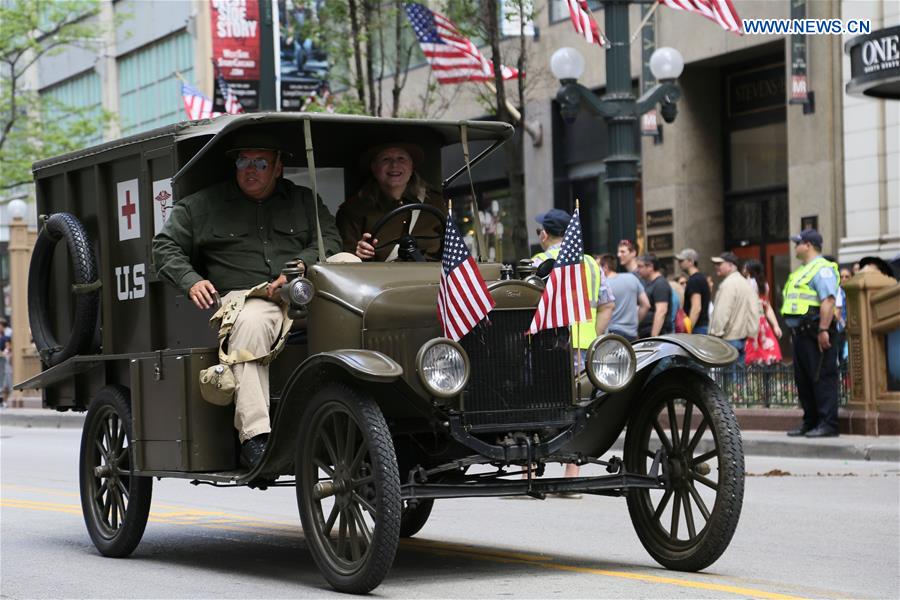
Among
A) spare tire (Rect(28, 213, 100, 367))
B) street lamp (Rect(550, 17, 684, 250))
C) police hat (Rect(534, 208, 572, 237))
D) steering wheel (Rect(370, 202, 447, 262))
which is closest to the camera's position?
steering wheel (Rect(370, 202, 447, 262))

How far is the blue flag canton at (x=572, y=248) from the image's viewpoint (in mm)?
7711

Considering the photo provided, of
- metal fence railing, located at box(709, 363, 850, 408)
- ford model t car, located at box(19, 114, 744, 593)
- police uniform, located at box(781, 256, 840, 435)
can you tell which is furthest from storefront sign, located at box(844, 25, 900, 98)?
ford model t car, located at box(19, 114, 744, 593)

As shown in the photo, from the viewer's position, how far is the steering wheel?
881 centimetres

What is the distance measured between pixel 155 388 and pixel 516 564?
2153mm

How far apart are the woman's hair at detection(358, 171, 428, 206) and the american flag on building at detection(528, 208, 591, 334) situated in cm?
184

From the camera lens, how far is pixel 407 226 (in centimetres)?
921

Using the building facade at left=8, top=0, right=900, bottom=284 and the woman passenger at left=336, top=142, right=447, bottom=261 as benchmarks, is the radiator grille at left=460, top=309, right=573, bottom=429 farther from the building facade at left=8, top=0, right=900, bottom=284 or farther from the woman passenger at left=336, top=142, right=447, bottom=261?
the building facade at left=8, top=0, right=900, bottom=284

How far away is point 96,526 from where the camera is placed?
951 centimetres

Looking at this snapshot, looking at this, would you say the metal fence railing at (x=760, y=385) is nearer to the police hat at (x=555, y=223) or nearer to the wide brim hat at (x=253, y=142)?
the police hat at (x=555, y=223)

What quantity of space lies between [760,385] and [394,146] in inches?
389

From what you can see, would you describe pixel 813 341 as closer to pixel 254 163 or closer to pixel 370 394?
pixel 254 163

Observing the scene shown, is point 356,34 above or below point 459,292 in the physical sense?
above

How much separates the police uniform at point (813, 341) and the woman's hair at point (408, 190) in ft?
26.9

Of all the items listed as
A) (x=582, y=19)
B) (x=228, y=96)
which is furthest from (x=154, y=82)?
(x=582, y=19)
